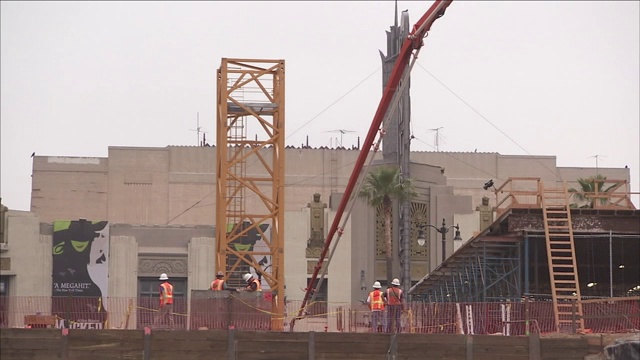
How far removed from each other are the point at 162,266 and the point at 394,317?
5053cm

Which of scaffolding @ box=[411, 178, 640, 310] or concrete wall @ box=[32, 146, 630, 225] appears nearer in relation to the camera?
scaffolding @ box=[411, 178, 640, 310]

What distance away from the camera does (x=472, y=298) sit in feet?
187

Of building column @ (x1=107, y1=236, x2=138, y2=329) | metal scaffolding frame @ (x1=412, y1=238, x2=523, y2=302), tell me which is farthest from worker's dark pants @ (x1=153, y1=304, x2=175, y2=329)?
building column @ (x1=107, y1=236, x2=138, y2=329)

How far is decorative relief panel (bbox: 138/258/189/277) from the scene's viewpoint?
86.5m

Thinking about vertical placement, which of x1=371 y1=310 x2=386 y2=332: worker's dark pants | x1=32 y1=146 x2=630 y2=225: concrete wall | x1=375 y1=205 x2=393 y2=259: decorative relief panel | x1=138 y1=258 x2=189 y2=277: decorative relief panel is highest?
x1=32 y1=146 x2=630 y2=225: concrete wall

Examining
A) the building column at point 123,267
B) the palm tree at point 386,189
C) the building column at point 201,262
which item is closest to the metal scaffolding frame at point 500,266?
the palm tree at point 386,189

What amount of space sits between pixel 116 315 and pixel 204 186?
6860 cm

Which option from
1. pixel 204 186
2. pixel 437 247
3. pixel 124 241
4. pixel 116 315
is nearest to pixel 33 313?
pixel 116 315

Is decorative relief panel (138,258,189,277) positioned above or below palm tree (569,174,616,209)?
below

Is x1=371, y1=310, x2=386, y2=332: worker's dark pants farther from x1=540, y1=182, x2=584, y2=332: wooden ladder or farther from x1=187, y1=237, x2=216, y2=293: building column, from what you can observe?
x1=187, y1=237, x2=216, y2=293: building column

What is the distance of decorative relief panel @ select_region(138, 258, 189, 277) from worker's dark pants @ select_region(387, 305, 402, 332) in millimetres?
48794

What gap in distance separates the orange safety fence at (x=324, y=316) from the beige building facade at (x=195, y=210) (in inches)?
1718

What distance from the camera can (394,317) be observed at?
37656 mm

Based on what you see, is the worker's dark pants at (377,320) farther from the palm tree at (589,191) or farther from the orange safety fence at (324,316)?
the palm tree at (589,191)
